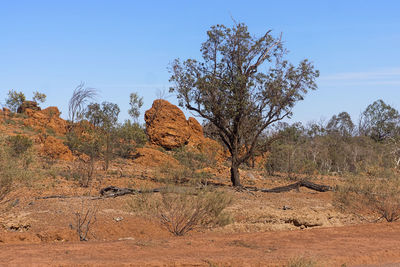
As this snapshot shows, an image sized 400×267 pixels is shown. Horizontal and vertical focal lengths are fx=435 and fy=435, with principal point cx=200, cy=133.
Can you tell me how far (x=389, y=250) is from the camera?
7.92m

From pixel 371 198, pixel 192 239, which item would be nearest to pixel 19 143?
pixel 192 239

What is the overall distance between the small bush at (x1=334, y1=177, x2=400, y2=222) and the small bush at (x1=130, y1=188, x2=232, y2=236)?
4.42m

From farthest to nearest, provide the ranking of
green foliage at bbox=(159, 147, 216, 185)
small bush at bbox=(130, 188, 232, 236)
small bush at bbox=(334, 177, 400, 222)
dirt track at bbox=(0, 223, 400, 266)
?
green foliage at bbox=(159, 147, 216, 185)
small bush at bbox=(334, 177, 400, 222)
small bush at bbox=(130, 188, 232, 236)
dirt track at bbox=(0, 223, 400, 266)

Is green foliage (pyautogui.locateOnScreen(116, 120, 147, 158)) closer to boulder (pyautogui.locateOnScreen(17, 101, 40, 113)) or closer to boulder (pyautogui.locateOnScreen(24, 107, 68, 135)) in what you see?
boulder (pyautogui.locateOnScreen(24, 107, 68, 135))

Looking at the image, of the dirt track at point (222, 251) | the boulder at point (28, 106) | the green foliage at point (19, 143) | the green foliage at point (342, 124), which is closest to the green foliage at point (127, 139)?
the green foliage at point (19, 143)

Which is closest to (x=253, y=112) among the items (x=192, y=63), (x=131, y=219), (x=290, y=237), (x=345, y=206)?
(x=192, y=63)

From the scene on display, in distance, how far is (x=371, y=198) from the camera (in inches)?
486

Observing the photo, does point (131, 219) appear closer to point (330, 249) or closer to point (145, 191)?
point (145, 191)

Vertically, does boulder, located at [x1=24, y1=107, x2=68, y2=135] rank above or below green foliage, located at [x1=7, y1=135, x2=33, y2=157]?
above

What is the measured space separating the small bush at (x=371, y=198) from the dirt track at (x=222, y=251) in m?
3.04

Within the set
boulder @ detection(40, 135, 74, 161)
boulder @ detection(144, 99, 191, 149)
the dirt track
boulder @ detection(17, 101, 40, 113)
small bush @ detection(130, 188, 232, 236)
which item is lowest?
the dirt track

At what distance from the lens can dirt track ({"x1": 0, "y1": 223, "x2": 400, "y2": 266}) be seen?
21.8 feet

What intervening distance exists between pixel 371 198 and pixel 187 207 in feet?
18.6

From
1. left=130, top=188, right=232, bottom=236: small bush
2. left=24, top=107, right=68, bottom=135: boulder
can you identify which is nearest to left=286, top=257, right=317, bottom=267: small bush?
left=130, top=188, right=232, bottom=236: small bush
